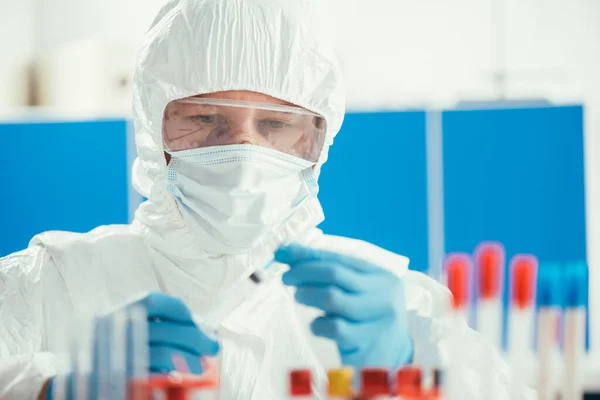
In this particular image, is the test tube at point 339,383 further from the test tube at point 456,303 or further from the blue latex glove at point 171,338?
the blue latex glove at point 171,338

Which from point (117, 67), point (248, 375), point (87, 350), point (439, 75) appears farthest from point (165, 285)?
point (439, 75)

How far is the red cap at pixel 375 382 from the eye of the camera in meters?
0.89

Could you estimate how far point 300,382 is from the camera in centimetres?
89

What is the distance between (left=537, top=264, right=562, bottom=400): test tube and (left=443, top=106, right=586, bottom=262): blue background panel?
2.19 m

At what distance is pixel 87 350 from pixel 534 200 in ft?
7.87

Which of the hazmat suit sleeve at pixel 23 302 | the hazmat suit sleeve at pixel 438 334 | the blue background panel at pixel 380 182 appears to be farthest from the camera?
the blue background panel at pixel 380 182

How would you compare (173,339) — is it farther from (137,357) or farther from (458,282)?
(458,282)

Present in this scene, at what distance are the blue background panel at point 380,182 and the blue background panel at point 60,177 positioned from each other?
30.1 inches

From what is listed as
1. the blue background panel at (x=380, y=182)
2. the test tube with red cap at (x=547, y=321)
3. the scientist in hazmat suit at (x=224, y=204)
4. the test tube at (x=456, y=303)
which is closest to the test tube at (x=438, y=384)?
the test tube at (x=456, y=303)

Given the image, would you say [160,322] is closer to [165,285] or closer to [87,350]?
[87,350]

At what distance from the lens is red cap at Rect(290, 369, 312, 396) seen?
89 cm

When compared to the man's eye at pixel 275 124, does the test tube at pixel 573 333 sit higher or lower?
lower

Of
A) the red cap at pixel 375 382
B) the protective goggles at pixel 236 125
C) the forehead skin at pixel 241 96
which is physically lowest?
the red cap at pixel 375 382

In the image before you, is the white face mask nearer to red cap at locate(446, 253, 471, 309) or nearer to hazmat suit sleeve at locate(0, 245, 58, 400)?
hazmat suit sleeve at locate(0, 245, 58, 400)
